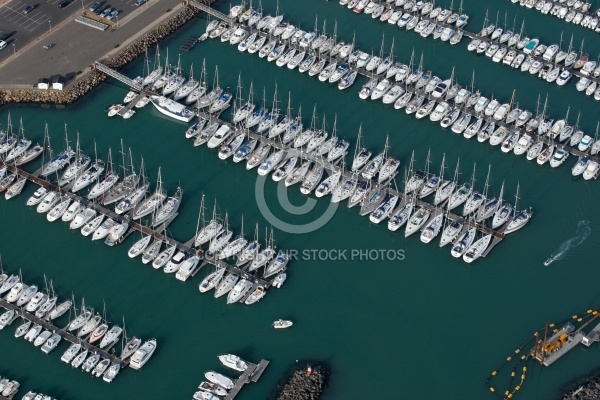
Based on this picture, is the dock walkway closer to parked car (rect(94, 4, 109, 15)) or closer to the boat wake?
the boat wake

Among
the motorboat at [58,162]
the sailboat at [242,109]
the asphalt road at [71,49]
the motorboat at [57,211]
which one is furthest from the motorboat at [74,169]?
the sailboat at [242,109]

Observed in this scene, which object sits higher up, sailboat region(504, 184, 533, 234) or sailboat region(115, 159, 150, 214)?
sailboat region(504, 184, 533, 234)

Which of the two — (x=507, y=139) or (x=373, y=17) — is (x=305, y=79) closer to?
(x=373, y=17)

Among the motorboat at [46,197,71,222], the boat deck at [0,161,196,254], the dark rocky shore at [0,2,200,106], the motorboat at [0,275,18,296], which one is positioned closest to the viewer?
the motorboat at [0,275,18,296]

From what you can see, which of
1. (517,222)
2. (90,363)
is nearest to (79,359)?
(90,363)

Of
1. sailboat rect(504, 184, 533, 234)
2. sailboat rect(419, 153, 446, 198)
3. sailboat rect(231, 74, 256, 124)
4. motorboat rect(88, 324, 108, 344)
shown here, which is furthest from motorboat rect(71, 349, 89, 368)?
sailboat rect(504, 184, 533, 234)

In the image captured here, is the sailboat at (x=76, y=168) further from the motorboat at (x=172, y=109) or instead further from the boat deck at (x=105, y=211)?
the motorboat at (x=172, y=109)
